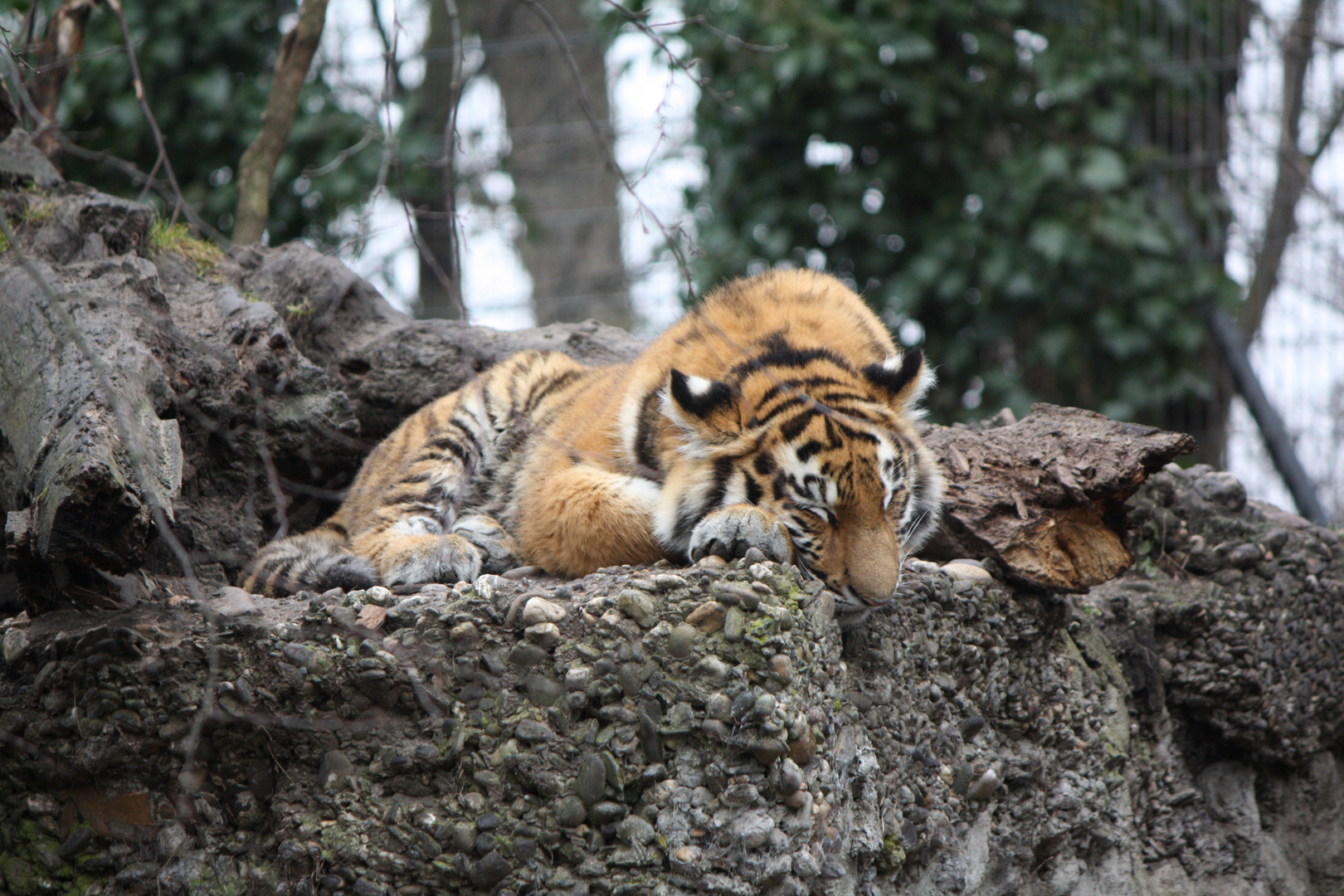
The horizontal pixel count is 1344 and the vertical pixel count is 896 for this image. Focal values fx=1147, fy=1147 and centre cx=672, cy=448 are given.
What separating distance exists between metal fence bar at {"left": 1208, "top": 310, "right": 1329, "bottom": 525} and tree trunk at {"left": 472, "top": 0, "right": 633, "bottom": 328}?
13.7ft

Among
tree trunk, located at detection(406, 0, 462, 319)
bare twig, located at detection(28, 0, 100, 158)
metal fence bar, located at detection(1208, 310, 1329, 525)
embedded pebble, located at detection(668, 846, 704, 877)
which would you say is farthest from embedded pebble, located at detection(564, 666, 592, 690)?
tree trunk, located at detection(406, 0, 462, 319)

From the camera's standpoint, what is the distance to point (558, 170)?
925 centimetres

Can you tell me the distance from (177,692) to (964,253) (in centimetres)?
538

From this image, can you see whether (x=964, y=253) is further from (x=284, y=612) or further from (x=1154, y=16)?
(x=284, y=612)

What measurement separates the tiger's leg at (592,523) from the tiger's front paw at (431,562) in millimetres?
203

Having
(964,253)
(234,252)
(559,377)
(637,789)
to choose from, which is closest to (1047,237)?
(964,253)

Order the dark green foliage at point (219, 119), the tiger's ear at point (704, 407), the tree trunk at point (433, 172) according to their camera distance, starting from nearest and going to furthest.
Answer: the tiger's ear at point (704, 407) < the dark green foliage at point (219, 119) < the tree trunk at point (433, 172)

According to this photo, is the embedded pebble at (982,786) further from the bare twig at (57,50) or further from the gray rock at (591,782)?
the bare twig at (57,50)

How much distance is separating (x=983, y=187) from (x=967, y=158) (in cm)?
22

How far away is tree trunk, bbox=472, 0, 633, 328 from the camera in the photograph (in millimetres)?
8969

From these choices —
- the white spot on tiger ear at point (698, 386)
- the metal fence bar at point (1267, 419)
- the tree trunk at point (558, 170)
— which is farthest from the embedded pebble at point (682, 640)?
the tree trunk at point (558, 170)

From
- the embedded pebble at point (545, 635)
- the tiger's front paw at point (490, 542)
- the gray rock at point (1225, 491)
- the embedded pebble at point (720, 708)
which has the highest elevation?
the gray rock at point (1225, 491)

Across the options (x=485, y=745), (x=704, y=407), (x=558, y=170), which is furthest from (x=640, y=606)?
(x=558, y=170)

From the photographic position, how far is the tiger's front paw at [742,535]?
2768 mm
